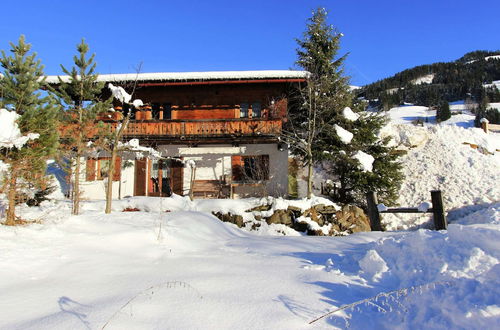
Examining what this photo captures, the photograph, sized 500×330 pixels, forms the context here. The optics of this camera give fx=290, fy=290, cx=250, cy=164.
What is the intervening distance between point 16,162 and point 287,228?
28.4ft

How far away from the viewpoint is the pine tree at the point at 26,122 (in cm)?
605

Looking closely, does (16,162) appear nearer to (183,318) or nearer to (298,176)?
(183,318)

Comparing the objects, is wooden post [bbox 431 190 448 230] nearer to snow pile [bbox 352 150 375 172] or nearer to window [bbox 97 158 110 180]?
snow pile [bbox 352 150 375 172]

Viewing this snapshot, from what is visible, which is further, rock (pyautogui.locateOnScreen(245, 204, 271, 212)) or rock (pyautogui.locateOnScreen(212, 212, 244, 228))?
rock (pyautogui.locateOnScreen(245, 204, 271, 212))

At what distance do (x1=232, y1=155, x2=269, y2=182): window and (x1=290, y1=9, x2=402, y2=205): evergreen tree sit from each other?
2753 millimetres

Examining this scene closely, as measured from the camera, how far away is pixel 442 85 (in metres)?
82.6

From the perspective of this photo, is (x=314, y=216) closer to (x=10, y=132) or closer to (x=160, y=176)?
(x=160, y=176)

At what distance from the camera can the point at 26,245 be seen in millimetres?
5066

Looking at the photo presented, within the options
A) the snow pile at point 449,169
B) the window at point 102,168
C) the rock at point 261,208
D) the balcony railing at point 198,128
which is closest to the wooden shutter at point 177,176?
the balcony railing at point 198,128

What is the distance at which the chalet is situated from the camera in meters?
15.5

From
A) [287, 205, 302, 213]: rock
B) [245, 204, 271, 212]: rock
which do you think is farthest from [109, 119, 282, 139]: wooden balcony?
[287, 205, 302, 213]: rock

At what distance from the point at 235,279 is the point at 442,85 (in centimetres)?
9897

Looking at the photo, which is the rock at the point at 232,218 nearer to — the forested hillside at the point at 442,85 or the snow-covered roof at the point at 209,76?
the snow-covered roof at the point at 209,76

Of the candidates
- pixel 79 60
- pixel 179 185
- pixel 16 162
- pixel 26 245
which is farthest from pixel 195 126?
pixel 26 245
